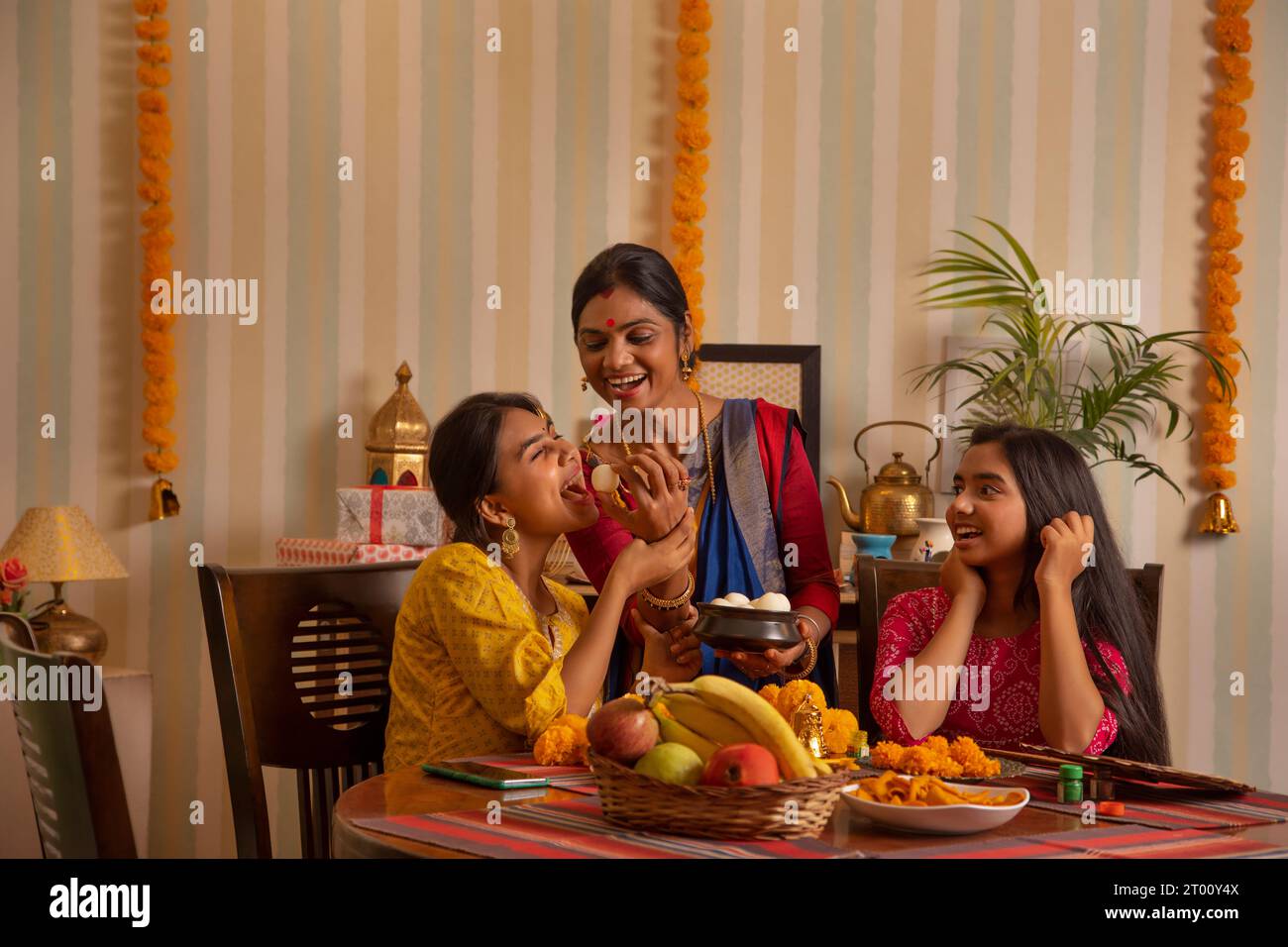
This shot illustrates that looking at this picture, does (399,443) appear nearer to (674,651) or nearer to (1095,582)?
(674,651)

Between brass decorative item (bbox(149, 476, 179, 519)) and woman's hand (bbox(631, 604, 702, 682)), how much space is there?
2700 millimetres

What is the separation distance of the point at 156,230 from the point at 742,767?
12.9 ft

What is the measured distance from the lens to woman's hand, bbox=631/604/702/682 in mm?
2348

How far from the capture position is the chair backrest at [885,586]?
2607 mm

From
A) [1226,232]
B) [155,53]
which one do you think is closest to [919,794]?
[1226,232]

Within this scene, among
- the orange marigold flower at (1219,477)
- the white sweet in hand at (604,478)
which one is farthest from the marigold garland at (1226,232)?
the white sweet in hand at (604,478)

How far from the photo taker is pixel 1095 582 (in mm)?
2340

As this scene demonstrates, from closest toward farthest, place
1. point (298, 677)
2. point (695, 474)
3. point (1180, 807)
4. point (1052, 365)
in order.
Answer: point (1180, 807) → point (298, 677) → point (695, 474) → point (1052, 365)

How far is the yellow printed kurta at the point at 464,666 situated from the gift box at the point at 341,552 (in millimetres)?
1859

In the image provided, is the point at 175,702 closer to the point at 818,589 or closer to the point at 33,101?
the point at 33,101

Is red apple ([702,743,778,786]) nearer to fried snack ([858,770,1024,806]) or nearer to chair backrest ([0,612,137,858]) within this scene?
fried snack ([858,770,1024,806])

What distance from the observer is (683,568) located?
2395 millimetres

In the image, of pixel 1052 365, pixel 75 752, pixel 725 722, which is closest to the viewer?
pixel 75 752
